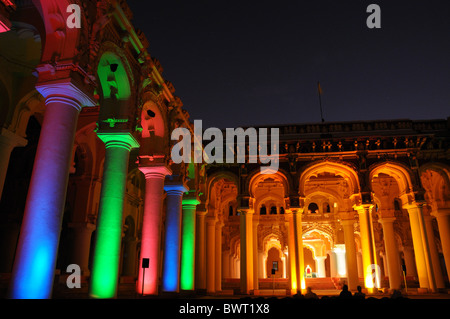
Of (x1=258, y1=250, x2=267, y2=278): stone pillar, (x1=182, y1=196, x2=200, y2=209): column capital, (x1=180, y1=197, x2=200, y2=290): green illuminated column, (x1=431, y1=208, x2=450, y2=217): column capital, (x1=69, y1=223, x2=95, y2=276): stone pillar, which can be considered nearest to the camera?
(x1=180, y1=197, x2=200, y2=290): green illuminated column

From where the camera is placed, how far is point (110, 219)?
958cm

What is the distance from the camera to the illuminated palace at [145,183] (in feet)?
25.3

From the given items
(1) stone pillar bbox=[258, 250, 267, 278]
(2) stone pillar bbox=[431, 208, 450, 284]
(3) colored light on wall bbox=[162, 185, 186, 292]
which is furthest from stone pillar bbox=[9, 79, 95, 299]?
(1) stone pillar bbox=[258, 250, 267, 278]

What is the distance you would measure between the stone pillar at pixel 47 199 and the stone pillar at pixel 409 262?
26943 millimetres

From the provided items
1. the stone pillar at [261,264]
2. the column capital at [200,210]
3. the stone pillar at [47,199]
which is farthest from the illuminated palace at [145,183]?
the stone pillar at [261,264]

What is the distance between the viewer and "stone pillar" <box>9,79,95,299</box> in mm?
6527

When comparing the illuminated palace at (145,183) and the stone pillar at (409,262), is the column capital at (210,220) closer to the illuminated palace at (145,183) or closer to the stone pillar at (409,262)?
A: the illuminated palace at (145,183)

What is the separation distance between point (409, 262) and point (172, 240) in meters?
20.7

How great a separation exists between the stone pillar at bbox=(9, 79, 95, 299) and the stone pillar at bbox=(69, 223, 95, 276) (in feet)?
35.4

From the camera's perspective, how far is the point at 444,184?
2159cm

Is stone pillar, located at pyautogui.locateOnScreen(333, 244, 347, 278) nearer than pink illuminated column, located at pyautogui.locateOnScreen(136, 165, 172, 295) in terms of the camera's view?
No

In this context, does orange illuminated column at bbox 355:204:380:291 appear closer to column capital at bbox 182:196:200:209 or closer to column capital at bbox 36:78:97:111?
column capital at bbox 182:196:200:209
